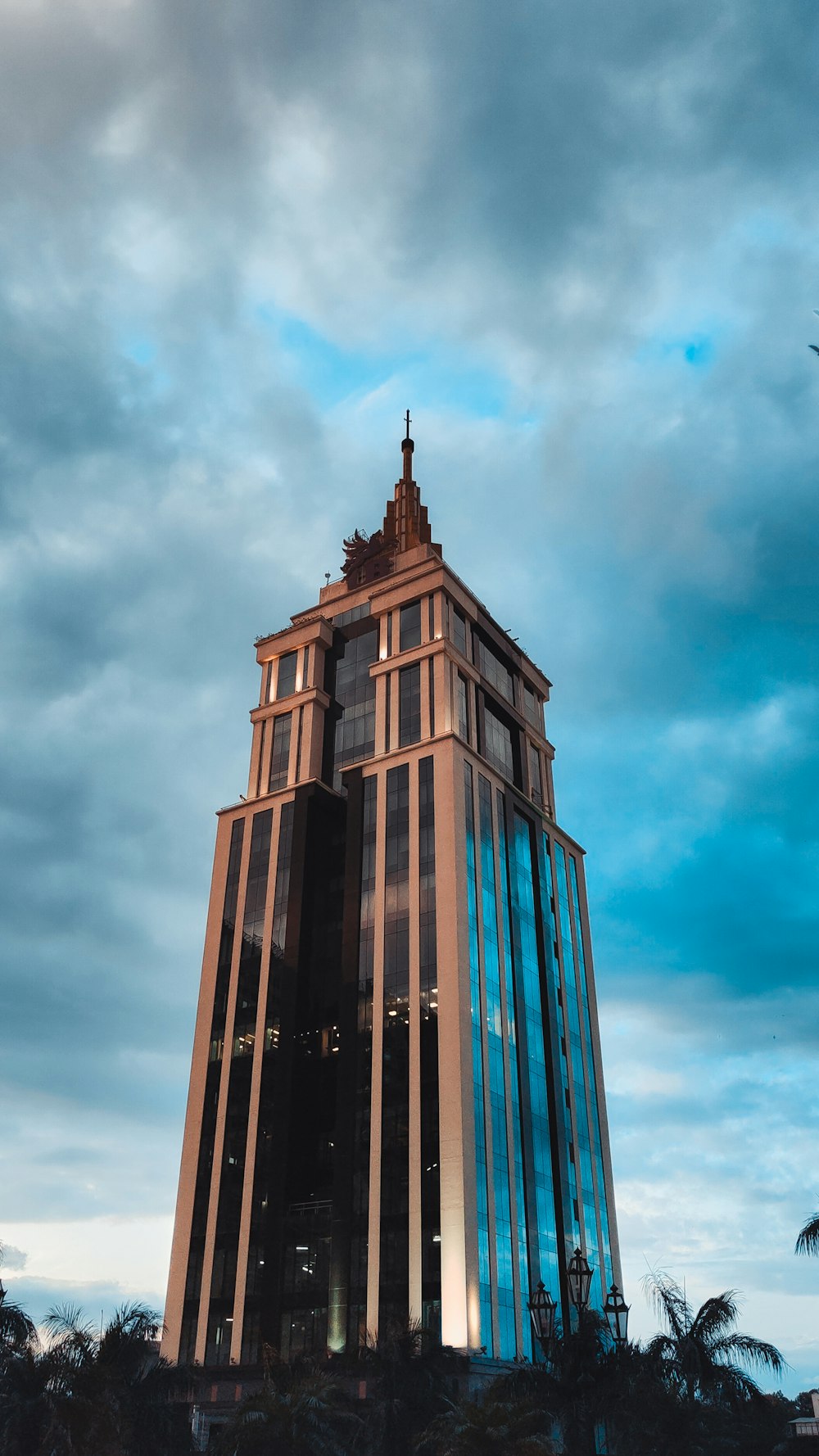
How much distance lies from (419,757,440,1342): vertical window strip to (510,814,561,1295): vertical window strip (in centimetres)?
925

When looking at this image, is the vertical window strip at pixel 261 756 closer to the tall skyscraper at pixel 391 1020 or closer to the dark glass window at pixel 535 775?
the tall skyscraper at pixel 391 1020

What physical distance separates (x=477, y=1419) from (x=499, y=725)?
229ft

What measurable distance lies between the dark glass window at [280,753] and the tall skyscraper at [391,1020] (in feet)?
1.01

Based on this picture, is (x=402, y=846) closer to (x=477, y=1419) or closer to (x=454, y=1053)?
(x=454, y=1053)

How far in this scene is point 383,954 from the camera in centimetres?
8406

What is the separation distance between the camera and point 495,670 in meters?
109

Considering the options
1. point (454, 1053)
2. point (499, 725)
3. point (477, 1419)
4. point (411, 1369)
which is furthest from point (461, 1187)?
point (499, 725)

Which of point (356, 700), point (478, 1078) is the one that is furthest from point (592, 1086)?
point (356, 700)

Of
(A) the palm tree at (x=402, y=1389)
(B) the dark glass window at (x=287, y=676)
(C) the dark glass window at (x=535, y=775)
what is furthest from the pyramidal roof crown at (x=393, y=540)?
(A) the palm tree at (x=402, y=1389)

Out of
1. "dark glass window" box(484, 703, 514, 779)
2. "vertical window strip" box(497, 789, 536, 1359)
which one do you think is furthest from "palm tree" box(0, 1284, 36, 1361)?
"dark glass window" box(484, 703, 514, 779)

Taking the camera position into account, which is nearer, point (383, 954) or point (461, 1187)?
point (461, 1187)

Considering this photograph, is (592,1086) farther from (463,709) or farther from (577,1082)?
(463,709)

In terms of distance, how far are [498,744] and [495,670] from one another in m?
8.67

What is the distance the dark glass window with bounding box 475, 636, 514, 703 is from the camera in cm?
10704
